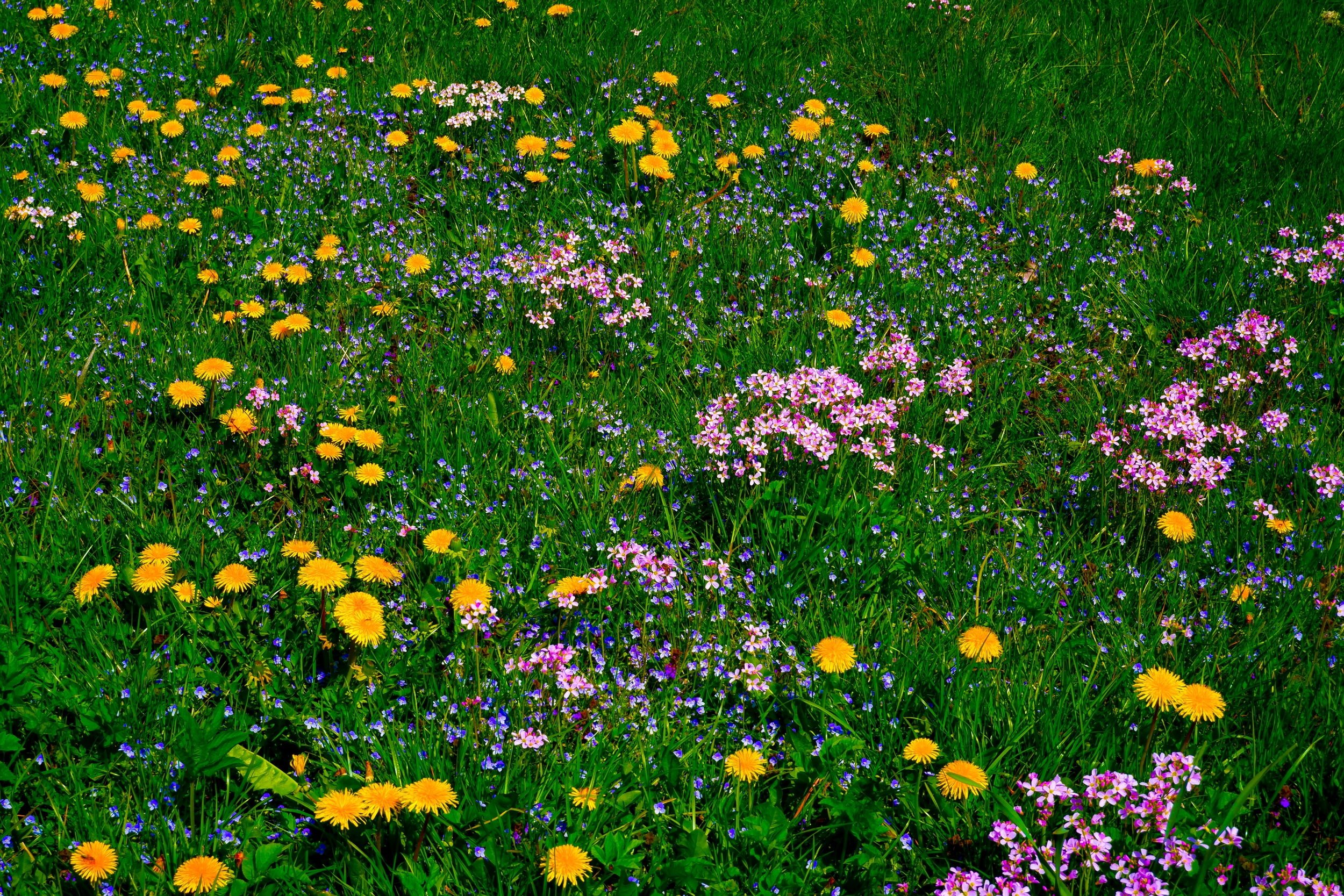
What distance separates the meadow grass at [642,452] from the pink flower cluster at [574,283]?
3 cm

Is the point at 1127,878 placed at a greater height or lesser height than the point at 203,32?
lesser

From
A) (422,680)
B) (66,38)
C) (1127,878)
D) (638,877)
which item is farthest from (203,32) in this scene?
(1127,878)

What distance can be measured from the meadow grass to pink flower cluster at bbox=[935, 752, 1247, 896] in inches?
1.9

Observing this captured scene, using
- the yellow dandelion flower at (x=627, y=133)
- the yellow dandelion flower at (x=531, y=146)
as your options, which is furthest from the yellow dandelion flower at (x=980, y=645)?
the yellow dandelion flower at (x=531, y=146)

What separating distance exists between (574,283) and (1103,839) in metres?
2.63

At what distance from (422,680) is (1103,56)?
212 inches

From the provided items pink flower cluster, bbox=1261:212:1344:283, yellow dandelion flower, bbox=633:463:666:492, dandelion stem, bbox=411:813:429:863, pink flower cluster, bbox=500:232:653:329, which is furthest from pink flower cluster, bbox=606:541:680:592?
pink flower cluster, bbox=1261:212:1344:283

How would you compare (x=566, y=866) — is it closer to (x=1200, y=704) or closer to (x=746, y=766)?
(x=746, y=766)

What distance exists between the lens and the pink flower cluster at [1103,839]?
2111mm

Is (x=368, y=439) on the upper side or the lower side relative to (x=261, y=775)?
upper

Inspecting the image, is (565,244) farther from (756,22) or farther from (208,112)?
(756,22)

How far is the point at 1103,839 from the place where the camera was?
2.13m

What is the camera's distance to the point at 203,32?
5238mm

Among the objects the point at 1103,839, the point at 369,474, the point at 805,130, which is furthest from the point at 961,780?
the point at 805,130
